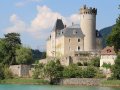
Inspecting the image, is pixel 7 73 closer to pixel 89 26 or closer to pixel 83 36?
pixel 83 36

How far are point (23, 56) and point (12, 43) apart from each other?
1004 centimetres

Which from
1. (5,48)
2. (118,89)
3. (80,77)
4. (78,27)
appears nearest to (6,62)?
(5,48)

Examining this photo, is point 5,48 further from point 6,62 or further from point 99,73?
point 99,73

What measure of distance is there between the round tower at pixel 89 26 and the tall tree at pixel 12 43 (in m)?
11.9

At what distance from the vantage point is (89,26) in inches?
3674

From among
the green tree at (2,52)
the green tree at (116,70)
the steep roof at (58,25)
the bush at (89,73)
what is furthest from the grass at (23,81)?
the steep roof at (58,25)

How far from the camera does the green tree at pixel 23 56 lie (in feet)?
296

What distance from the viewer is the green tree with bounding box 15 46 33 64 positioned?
9012cm

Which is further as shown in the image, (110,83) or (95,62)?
(95,62)

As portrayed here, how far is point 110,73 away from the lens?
2960 inches

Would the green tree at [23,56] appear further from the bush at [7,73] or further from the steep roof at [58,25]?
the steep roof at [58,25]

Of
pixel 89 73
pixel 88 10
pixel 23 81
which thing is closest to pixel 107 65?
pixel 89 73

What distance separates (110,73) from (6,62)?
2191 centimetres

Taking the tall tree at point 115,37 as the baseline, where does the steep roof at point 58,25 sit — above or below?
above
